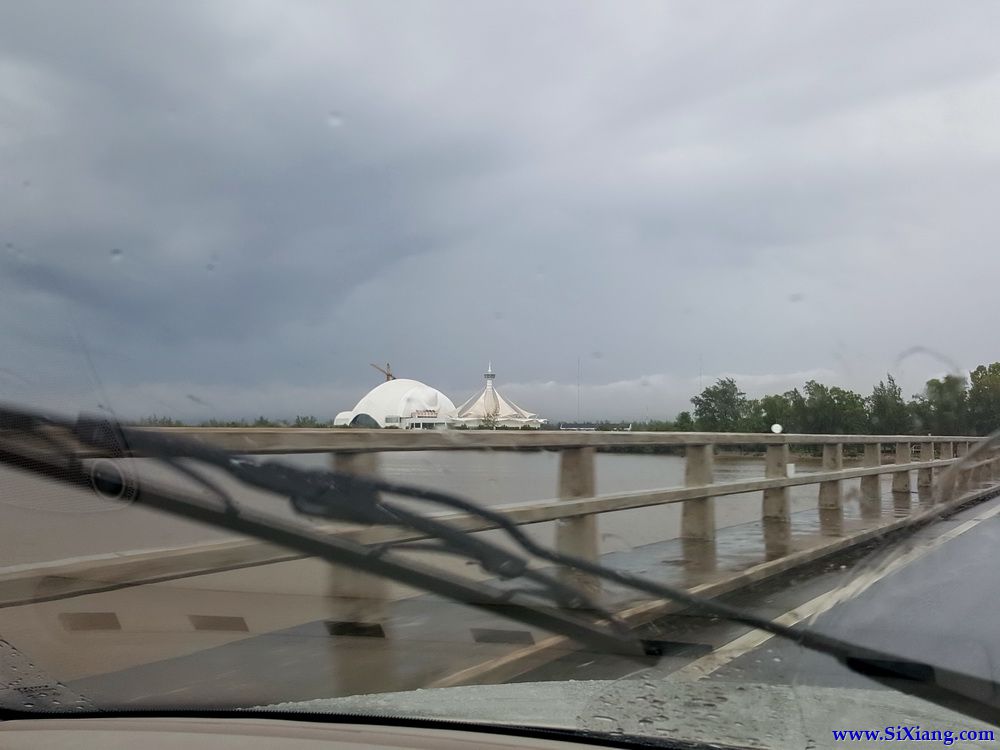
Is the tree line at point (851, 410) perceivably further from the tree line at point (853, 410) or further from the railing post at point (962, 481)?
the railing post at point (962, 481)

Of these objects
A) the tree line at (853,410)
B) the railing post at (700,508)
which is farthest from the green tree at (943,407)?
the railing post at (700,508)

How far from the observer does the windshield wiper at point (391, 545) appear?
4.04 meters

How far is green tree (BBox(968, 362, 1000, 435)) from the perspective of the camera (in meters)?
9.57

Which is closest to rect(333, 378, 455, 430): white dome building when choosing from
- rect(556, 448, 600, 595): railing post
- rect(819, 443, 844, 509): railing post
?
rect(556, 448, 600, 595): railing post

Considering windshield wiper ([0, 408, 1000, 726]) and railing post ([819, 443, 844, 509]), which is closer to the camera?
windshield wiper ([0, 408, 1000, 726])

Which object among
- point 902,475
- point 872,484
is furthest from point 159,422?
point 902,475

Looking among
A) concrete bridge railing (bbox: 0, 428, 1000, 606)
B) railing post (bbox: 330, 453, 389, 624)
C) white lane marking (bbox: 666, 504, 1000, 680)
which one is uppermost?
concrete bridge railing (bbox: 0, 428, 1000, 606)

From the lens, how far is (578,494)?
695cm

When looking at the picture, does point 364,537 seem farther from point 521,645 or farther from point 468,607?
point 521,645

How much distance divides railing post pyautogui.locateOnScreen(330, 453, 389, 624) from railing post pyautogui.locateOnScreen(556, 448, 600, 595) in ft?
6.37

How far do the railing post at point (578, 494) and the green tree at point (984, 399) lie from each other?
4756mm

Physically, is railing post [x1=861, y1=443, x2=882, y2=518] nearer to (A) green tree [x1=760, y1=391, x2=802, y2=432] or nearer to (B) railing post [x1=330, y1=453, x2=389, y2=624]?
(A) green tree [x1=760, y1=391, x2=802, y2=432]

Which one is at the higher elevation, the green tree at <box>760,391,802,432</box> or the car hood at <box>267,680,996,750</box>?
the green tree at <box>760,391,802,432</box>

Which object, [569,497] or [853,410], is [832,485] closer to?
[853,410]
